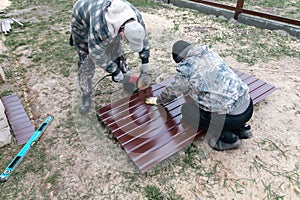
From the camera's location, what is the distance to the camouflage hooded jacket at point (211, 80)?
6.29ft

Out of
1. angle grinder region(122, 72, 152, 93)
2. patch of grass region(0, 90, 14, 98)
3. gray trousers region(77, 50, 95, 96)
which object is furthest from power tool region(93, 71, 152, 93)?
patch of grass region(0, 90, 14, 98)

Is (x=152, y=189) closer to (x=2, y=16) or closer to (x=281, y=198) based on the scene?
(x=281, y=198)

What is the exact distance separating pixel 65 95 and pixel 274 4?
5.80 metres

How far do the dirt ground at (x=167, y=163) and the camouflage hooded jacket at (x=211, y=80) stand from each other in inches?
22.0

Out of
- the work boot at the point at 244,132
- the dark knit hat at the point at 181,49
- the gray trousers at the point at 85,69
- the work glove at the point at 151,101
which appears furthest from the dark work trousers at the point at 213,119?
the gray trousers at the point at 85,69

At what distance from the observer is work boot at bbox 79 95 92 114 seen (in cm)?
286

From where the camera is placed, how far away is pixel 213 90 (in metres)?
1.95

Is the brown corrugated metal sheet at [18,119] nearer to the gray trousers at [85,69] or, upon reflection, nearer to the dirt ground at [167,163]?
the dirt ground at [167,163]

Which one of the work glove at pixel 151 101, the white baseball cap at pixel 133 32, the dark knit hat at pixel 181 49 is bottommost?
the work glove at pixel 151 101

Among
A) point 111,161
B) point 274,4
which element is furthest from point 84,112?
point 274,4

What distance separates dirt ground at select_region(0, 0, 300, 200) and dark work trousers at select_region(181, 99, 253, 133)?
0.25 metres

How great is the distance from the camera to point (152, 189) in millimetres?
1994

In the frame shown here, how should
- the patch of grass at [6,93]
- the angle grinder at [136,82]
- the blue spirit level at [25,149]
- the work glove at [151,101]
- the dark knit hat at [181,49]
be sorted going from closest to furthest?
the dark knit hat at [181,49] < the blue spirit level at [25,149] < the work glove at [151,101] < the angle grinder at [136,82] < the patch of grass at [6,93]

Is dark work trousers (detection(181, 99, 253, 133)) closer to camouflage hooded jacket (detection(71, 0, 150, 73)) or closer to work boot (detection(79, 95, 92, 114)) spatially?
camouflage hooded jacket (detection(71, 0, 150, 73))
